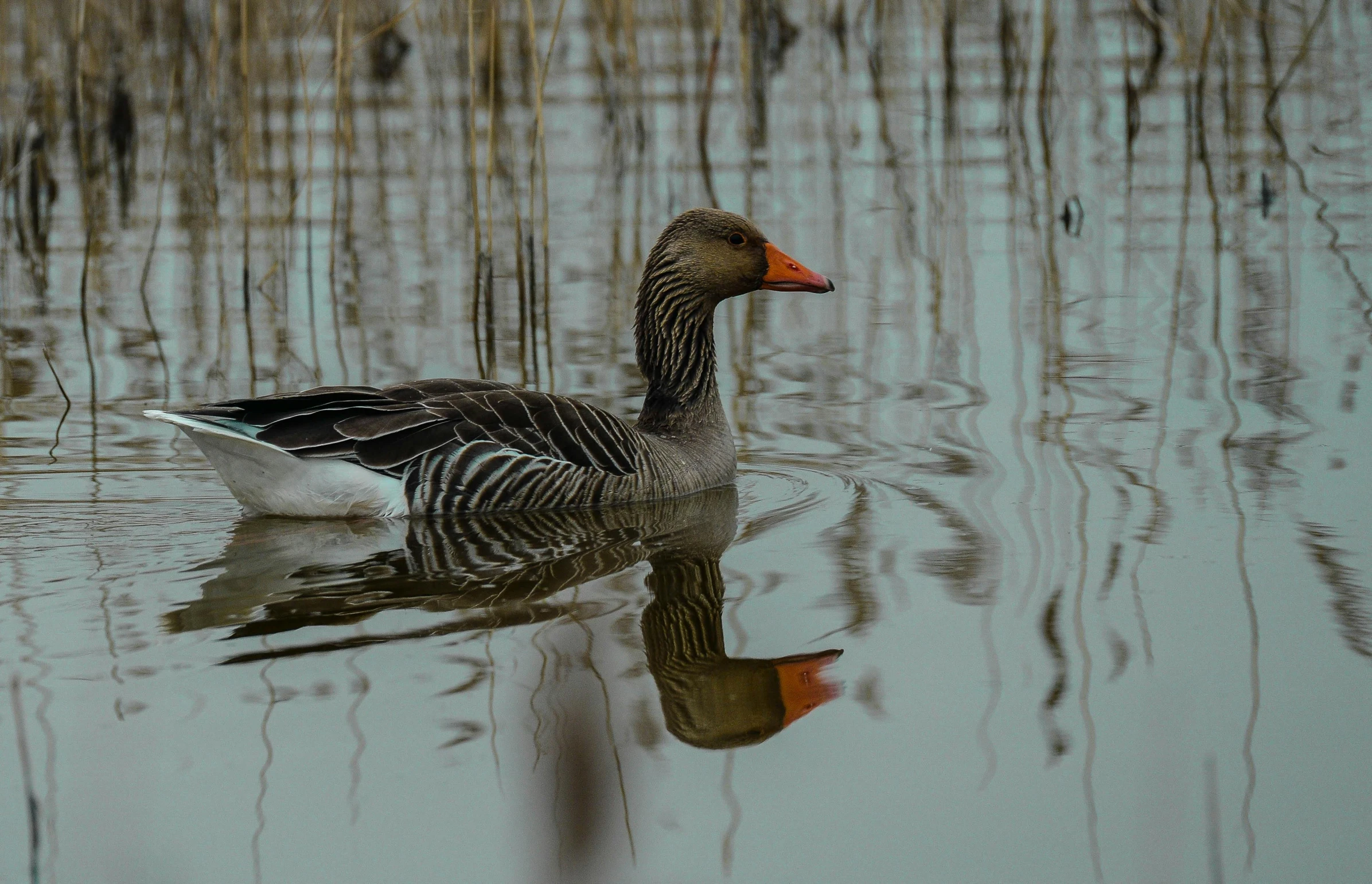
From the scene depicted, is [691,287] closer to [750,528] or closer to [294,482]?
[750,528]

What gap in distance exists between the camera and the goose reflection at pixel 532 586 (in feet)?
18.5

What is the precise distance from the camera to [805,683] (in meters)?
5.61

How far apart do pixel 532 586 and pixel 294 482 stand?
158 centimetres

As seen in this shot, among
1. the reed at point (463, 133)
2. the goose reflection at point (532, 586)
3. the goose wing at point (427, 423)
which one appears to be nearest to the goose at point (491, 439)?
the goose wing at point (427, 423)

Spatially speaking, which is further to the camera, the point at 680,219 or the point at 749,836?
the point at 680,219

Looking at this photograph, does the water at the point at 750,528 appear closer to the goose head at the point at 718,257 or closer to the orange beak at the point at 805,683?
the orange beak at the point at 805,683

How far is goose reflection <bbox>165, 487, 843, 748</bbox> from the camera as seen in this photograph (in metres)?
5.64

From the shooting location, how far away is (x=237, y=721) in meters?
5.28

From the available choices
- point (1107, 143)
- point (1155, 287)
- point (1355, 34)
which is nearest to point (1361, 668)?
point (1155, 287)

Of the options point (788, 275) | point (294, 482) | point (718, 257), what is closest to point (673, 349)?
point (718, 257)

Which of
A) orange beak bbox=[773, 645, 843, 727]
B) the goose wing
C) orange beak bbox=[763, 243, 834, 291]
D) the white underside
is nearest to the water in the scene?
orange beak bbox=[773, 645, 843, 727]

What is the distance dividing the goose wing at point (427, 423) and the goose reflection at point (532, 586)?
1.05 feet

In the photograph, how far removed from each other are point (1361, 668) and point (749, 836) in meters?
2.28

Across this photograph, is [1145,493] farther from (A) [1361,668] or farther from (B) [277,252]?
(B) [277,252]
